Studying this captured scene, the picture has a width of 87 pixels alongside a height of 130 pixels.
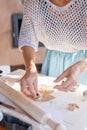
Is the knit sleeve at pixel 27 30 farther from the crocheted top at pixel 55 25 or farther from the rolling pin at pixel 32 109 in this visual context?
the rolling pin at pixel 32 109

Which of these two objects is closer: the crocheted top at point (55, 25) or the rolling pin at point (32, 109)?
the rolling pin at point (32, 109)

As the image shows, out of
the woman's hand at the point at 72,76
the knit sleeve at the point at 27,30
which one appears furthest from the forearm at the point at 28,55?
the woman's hand at the point at 72,76

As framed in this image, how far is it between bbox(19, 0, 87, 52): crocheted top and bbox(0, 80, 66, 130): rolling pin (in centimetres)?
32

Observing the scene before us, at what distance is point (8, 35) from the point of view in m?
2.02

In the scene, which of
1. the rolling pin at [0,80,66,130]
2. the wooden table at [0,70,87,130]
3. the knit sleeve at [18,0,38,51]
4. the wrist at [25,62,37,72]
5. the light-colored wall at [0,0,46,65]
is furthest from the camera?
the light-colored wall at [0,0,46,65]

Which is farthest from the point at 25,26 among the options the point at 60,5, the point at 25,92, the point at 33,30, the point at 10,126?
the point at 10,126

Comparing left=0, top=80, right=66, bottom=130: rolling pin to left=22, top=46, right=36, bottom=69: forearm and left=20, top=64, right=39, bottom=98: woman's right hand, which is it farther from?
left=22, top=46, right=36, bottom=69: forearm

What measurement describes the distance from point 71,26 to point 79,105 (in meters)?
0.25

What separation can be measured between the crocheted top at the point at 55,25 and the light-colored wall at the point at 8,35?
3.59 ft

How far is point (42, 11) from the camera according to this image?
86 centimetres

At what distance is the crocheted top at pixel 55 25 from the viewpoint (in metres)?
0.81

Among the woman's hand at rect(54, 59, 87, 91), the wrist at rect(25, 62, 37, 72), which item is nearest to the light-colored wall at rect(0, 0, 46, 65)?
the wrist at rect(25, 62, 37, 72)

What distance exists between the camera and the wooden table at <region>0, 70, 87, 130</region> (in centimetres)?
65

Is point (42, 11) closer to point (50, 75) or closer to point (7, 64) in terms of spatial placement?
point (50, 75)
